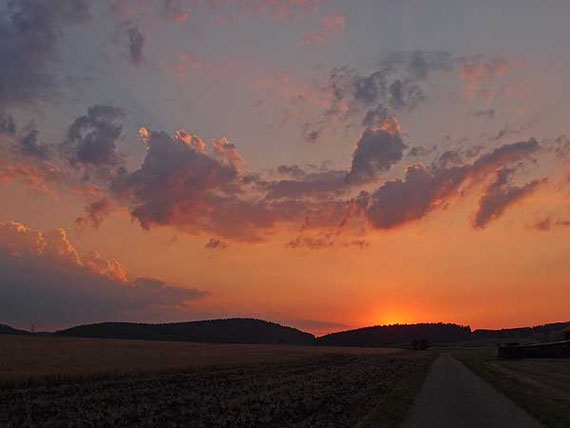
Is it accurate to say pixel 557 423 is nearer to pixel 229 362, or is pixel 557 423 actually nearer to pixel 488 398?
pixel 488 398

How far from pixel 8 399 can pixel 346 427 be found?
56.6 ft

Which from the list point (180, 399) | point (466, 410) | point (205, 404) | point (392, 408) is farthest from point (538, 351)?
point (205, 404)

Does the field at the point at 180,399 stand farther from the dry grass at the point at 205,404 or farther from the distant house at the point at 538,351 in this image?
the distant house at the point at 538,351

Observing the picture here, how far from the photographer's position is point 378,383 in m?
39.8

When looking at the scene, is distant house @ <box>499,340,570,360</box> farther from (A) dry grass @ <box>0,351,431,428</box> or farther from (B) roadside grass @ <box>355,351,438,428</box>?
(B) roadside grass @ <box>355,351,438,428</box>

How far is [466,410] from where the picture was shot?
2488 centimetres

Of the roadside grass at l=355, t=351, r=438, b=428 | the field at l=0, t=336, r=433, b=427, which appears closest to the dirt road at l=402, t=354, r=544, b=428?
the roadside grass at l=355, t=351, r=438, b=428

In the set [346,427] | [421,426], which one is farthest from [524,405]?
[346,427]

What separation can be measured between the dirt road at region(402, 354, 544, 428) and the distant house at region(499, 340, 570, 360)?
61.6m

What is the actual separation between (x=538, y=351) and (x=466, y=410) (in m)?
77.8

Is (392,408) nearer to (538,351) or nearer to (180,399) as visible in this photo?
(180,399)

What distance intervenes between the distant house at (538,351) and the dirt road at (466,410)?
61629 millimetres

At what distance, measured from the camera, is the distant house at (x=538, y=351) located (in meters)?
90.2

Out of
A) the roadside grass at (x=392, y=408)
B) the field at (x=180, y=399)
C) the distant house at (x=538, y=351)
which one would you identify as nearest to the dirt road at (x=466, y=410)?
the roadside grass at (x=392, y=408)
